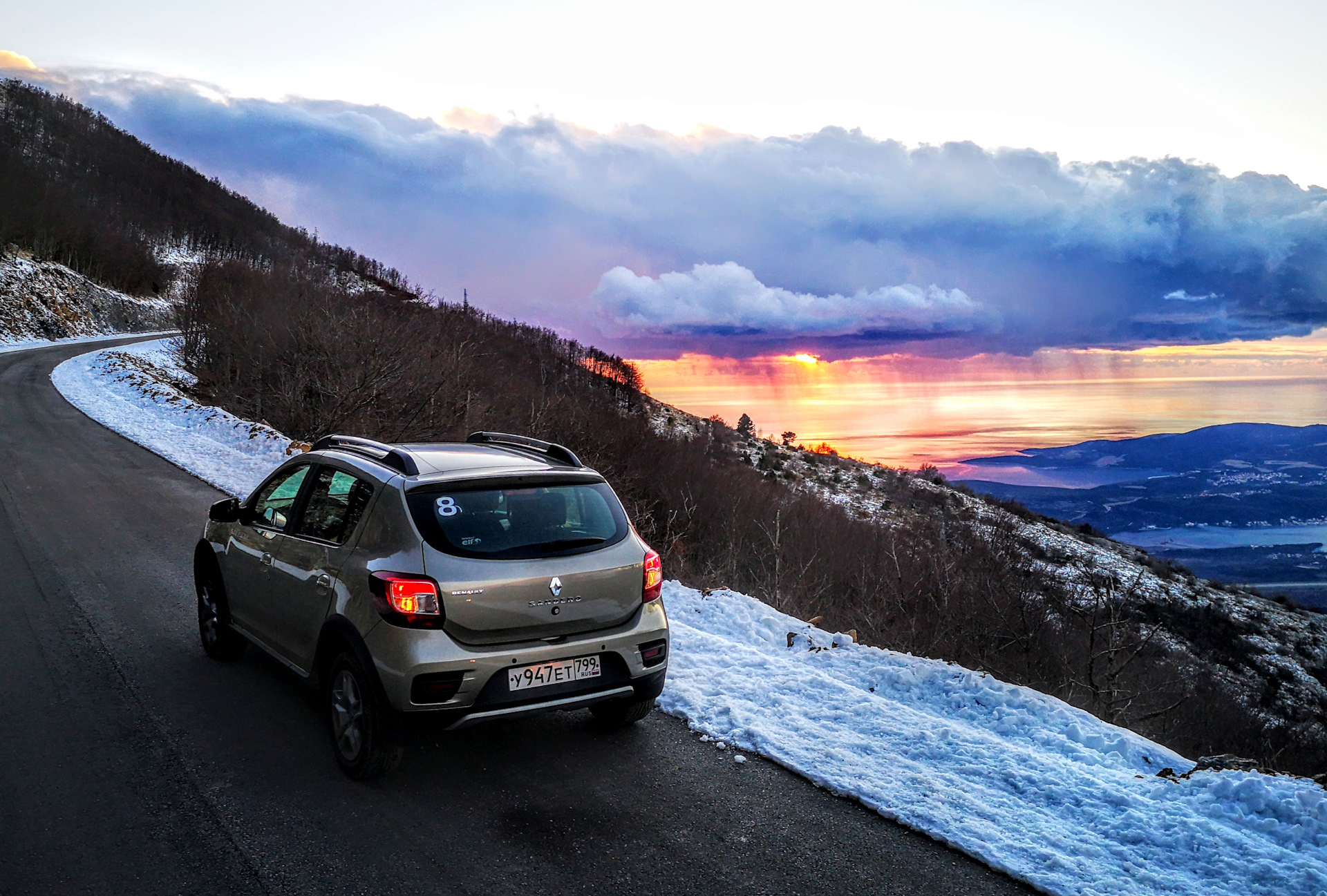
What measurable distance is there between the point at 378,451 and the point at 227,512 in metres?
1.64

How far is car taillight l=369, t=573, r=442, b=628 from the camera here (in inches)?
156

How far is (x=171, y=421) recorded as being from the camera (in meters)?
20.1

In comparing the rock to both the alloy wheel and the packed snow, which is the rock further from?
the alloy wheel

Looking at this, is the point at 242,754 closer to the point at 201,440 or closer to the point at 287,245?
the point at 201,440

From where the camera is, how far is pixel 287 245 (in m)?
140

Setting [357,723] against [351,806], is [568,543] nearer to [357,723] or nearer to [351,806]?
[357,723]

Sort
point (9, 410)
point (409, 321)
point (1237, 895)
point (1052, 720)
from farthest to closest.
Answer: point (409, 321)
point (9, 410)
point (1052, 720)
point (1237, 895)

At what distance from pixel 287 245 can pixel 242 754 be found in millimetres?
153617

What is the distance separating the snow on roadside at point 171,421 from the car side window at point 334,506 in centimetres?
878

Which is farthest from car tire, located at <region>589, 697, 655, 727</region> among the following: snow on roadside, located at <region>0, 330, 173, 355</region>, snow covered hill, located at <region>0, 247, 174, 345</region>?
snow on roadside, located at <region>0, 330, 173, 355</region>

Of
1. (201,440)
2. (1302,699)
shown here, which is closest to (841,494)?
(1302,699)

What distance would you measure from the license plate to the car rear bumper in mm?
22

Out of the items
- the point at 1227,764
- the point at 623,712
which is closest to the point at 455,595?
the point at 623,712

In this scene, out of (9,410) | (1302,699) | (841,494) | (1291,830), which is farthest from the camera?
(841,494)
